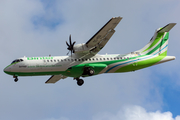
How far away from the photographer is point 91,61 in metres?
28.5

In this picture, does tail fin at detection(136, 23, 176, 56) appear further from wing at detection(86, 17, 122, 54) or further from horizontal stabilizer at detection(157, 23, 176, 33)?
wing at detection(86, 17, 122, 54)

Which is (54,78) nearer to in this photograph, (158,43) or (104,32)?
(104,32)

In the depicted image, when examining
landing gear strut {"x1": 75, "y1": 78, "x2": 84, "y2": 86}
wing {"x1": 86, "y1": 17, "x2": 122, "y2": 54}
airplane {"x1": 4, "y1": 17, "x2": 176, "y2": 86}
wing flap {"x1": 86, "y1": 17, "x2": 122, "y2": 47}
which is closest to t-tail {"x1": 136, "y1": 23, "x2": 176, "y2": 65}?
airplane {"x1": 4, "y1": 17, "x2": 176, "y2": 86}

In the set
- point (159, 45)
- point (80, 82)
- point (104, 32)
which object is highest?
point (104, 32)

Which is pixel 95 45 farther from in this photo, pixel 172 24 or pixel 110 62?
pixel 172 24

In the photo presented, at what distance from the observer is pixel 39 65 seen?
27.0m

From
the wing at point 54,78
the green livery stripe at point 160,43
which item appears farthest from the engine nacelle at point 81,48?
the green livery stripe at point 160,43

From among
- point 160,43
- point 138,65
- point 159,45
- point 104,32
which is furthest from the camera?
point 160,43

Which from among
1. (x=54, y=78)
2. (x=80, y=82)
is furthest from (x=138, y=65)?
(x=54, y=78)

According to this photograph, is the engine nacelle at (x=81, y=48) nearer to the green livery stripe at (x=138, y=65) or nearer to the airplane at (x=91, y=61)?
the airplane at (x=91, y=61)

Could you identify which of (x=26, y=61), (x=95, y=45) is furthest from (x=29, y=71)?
(x=95, y=45)

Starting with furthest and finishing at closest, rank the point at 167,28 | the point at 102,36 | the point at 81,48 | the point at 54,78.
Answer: the point at 54,78 → the point at 167,28 → the point at 81,48 → the point at 102,36

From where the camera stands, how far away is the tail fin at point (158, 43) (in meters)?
30.3

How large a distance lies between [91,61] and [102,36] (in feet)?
9.89
